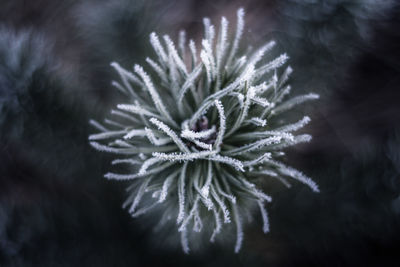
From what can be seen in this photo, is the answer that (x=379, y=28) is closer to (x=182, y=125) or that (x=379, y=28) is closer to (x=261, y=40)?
(x=261, y=40)

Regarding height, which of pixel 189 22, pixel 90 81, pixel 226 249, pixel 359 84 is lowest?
pixel 226 249

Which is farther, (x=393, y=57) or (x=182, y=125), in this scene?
(x=393, y=57)

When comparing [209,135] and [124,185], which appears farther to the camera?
[124,185]

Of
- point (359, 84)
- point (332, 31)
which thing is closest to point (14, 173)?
point (332, 31)

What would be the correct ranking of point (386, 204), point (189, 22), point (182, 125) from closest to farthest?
point (182, 125), point (386, 204), point (189, 22)

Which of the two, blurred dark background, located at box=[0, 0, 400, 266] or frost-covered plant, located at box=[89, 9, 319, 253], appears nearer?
frost-covered plant, located at box=[89, 9, 319, 253]

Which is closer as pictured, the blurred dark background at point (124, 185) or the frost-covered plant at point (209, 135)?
the frost-covered plant at point (209, 135)

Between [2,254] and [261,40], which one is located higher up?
[261,40]

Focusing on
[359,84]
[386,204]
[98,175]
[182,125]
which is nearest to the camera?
[182,125]
